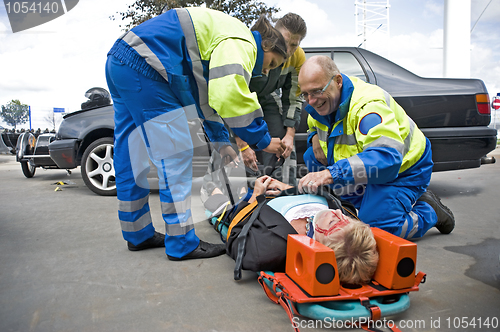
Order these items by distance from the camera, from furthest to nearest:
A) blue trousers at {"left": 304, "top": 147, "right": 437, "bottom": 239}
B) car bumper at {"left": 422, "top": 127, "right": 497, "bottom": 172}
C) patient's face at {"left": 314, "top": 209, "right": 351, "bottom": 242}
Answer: car bumper at {"left": 422, "top": 127, "right": 497, "bottom": 172}
blue trousers at {"left": 304, "top": 147, "right": 437, "bottom": 239}
patient's face at {"left": 314, "top": 209, "right": 351, "bottom": 242}

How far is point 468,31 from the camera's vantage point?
12.9 m

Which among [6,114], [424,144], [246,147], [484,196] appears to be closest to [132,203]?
[246,147]

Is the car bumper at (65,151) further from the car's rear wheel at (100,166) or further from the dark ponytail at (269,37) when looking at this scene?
the dark ponytail at (269,37)

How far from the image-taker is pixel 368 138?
1.98 metres

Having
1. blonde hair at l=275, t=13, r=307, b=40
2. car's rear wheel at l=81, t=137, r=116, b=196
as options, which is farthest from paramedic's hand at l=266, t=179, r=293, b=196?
car's rear wheel at l=81, t=137, r=116, b=196

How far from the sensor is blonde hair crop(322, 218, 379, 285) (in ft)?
4.78

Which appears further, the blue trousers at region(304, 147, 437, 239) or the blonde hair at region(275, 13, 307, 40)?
the blonde hair at region(275, 13, 307, 40)

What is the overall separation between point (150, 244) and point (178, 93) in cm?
108

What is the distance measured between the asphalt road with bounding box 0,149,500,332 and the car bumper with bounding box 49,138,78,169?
55.1 inches

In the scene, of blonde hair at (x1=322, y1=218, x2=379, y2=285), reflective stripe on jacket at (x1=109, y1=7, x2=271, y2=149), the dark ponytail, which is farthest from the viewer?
the dark ponytail

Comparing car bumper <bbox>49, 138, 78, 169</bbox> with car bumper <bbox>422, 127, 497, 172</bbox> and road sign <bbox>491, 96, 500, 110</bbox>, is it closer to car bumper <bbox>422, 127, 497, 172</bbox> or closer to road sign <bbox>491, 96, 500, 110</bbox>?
car bumper <bbox>422, 127, 497, 172</bbox>

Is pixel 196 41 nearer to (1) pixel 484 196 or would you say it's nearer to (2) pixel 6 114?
(1) pixel 484 196

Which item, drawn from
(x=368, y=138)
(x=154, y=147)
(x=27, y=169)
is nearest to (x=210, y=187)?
(x=154, y=147)

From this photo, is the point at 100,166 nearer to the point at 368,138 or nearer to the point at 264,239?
the point at 264,239
